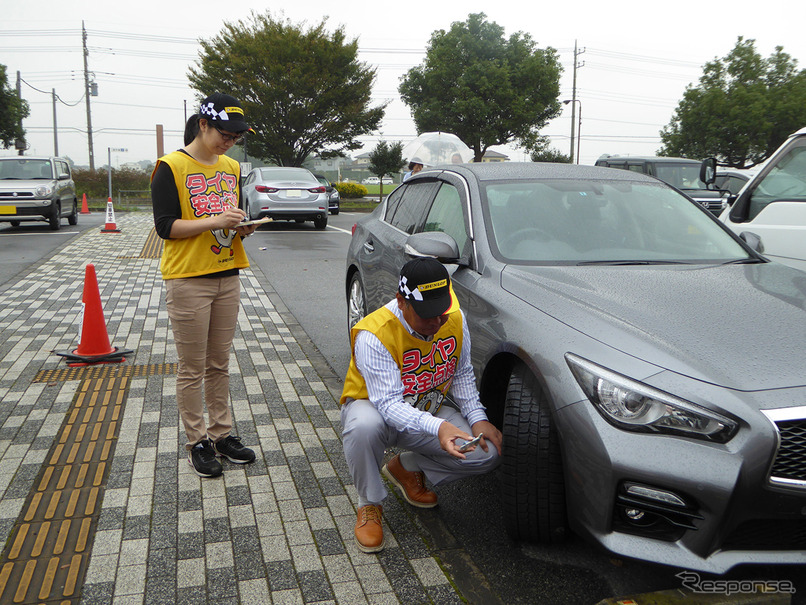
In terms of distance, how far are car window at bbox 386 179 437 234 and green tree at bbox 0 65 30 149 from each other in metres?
38.0

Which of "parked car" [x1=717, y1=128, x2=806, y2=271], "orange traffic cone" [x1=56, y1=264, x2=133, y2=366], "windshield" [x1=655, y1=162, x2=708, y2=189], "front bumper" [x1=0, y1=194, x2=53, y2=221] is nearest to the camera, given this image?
"parked car" [x1=717, y1=128, x2=806, y2=271]

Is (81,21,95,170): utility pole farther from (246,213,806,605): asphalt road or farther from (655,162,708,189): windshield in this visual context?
(246,213,806,605): asphalt road

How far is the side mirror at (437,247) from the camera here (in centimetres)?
348

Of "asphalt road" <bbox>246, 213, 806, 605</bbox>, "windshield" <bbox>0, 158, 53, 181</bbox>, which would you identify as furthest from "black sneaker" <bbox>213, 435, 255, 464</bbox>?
"windshield" <bbox>0, 158, 53, 181</bbox>

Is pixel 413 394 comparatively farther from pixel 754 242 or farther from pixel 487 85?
pixel 487 85

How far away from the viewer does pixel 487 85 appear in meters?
45.5

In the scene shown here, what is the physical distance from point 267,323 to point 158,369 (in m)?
1.86

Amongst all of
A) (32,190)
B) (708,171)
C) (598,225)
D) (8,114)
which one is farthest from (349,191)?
(598,225)

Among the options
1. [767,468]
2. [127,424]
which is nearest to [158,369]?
[127,424]

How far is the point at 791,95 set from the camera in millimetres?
35844

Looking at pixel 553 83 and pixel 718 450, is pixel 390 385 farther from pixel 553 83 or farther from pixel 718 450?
pixel 553 83

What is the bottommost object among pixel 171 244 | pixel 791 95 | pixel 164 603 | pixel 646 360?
pixel 164 603

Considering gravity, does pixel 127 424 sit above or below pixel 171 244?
below

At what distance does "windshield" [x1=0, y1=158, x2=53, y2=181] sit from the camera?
54.7 ft
